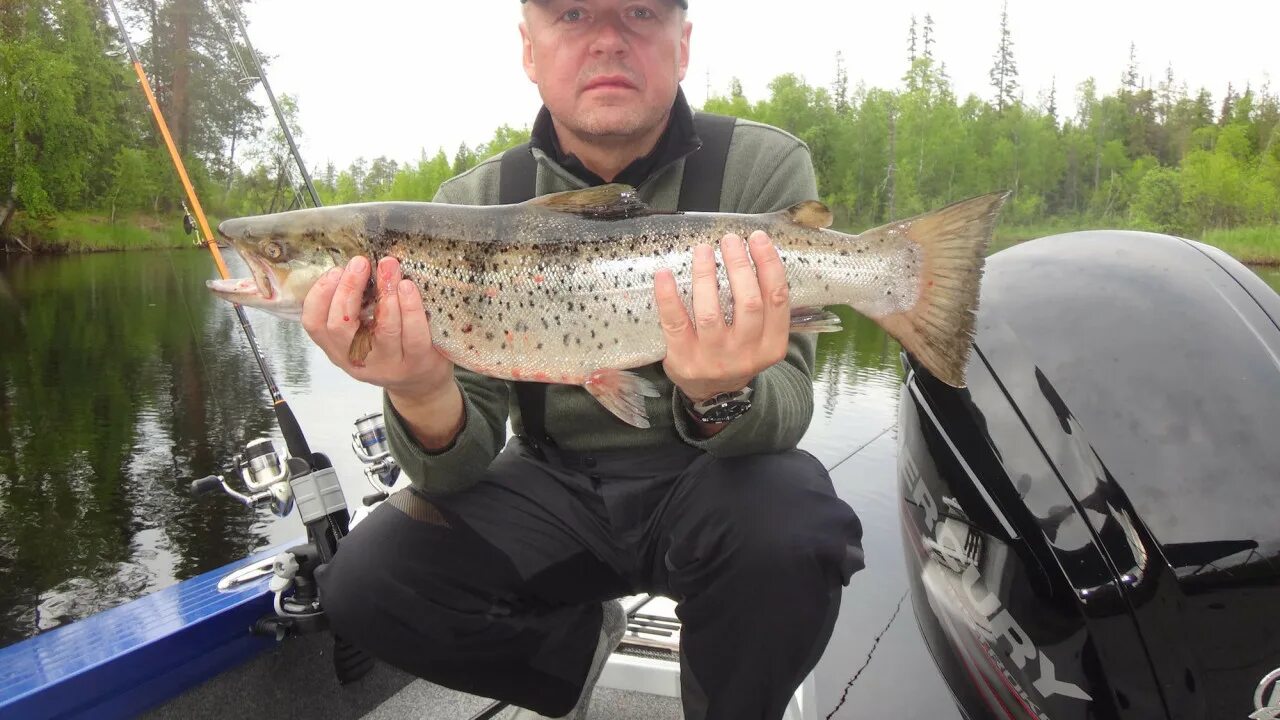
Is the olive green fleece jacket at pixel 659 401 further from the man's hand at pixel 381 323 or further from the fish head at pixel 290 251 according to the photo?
the fish head at pixel 290 251

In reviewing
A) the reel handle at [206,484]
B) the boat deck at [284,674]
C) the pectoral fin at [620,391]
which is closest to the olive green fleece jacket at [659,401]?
the pectoral fin at [620,391]

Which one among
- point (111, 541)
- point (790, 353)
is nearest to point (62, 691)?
point (790, 353)

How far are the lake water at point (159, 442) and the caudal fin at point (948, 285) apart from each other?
195 centimetres

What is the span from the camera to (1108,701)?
1955mm

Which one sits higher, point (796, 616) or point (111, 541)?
point (796, 616)

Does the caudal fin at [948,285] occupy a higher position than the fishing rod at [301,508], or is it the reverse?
the caudal fin at [948,285]

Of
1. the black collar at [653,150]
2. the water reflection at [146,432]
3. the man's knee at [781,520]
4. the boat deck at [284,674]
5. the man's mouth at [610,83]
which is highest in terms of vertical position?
the man's mouth at [610,83]

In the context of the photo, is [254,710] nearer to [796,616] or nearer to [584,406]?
[584,406]

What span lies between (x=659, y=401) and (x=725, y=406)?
0.50m

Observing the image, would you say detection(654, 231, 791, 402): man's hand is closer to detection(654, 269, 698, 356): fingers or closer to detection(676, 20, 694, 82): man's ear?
detection(654, 269, 698, 356): fingers

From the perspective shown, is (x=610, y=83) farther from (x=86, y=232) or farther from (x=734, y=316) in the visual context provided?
(x=86, y=232)

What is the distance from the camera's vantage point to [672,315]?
237 centimetres

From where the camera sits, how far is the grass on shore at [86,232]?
45.8 m

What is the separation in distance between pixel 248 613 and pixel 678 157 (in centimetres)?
234
